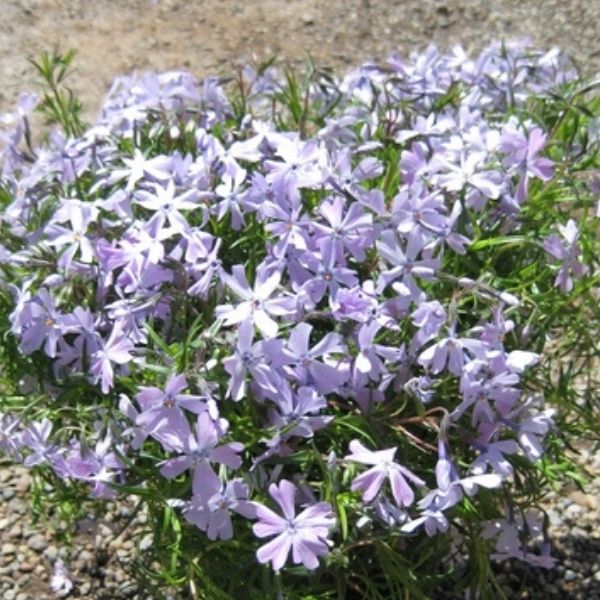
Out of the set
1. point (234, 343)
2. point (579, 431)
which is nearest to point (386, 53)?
point (579, 431)

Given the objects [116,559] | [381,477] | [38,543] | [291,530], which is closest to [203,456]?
[291,530]

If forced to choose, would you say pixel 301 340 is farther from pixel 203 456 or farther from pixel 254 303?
pixel 203 456

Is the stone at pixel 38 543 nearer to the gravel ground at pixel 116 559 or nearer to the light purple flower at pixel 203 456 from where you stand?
the gravel ground at pixel 116 559

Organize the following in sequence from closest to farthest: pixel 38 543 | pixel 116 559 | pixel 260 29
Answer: pixel 116 559 < pixel 38 543 < pixel 260 29

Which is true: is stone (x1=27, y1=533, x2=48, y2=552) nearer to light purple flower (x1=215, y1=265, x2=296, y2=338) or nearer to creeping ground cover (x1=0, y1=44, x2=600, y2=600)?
creeping ground cover (x1=0, y1=44, x2=600, y2=600)

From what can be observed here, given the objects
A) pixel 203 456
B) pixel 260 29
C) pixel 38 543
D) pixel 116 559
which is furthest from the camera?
pixel 260 29

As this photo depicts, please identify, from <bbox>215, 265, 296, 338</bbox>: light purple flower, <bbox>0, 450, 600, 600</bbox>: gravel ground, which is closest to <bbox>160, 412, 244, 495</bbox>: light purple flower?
<bbox>215, 265, 296, 338</bbox>: light purple flower

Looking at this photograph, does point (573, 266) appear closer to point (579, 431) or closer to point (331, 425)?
point (579, 431)
